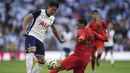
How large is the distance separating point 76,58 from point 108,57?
69.7ft

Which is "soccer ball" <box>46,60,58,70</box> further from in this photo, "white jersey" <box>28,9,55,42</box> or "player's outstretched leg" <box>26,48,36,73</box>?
"white jersey" <box>28,9,55,42</box>

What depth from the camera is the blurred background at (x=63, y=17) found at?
35.3 meters

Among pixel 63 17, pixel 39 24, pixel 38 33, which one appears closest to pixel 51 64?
pixel 38 33

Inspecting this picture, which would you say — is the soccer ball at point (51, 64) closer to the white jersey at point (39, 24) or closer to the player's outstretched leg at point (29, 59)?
the player's outstretched leg at point (29, 59)

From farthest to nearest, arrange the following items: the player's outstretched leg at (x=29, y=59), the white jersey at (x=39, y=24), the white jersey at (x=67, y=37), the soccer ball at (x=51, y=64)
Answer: the white jersey at (x=67, y=37)
the white jersey at (x=39, y=24)
the player's outstretched leg at (x=29, y=59)
the soccer ball at (x=51, y=64)

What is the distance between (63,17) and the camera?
38406 millimetres

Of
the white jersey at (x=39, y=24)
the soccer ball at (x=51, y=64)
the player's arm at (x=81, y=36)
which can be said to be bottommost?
the soccer ball at (x=51, y=64)

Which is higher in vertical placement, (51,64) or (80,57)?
(80,57)

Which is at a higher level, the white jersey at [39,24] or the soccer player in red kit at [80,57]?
the white jersey at [39,24]

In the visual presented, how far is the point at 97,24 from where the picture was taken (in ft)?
68.7

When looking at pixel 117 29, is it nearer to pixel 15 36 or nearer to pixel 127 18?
pixel 127 18

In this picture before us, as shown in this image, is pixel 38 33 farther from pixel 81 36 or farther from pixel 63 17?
pixel 63 17

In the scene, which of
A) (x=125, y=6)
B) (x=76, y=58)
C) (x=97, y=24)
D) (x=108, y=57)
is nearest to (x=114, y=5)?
(x=125, y=6)

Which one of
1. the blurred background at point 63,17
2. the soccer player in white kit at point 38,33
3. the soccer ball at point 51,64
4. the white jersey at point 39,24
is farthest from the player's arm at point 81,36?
the blurred background at point 63,17
